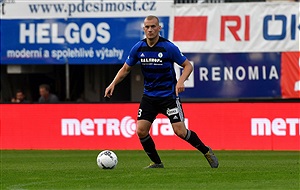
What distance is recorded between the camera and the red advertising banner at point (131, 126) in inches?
881

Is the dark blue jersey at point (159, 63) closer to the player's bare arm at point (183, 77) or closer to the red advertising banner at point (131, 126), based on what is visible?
the player's bare arm at point (183, 77)

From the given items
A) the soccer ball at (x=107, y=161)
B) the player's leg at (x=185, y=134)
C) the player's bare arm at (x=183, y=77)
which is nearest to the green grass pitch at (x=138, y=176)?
the soccer ball at (x=107, y=161)

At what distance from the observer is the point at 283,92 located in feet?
82.9

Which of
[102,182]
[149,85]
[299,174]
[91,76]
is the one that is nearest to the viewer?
[102,182]

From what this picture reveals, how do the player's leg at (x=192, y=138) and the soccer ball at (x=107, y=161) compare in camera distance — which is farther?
the soccer ball at (x=107, y=161)

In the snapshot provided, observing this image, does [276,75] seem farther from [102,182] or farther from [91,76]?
[102,182]

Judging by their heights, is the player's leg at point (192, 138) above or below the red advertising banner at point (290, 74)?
above

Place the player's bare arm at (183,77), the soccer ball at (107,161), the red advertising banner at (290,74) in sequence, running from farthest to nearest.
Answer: the red advertising banner at (290,74) → the soccer ball at (107,161) → the player's bare arm at (183,77)

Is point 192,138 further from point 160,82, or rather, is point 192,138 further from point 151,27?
point 151,27

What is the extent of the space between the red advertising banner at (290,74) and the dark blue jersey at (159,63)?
11412mm

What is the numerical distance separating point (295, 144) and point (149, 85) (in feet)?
29.0

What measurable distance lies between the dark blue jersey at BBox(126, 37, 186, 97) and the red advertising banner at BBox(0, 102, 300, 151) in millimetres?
8647

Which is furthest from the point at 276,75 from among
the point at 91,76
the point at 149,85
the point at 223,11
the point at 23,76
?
the point at 149,85

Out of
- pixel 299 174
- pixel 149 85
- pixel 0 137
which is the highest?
pixel 149 85
